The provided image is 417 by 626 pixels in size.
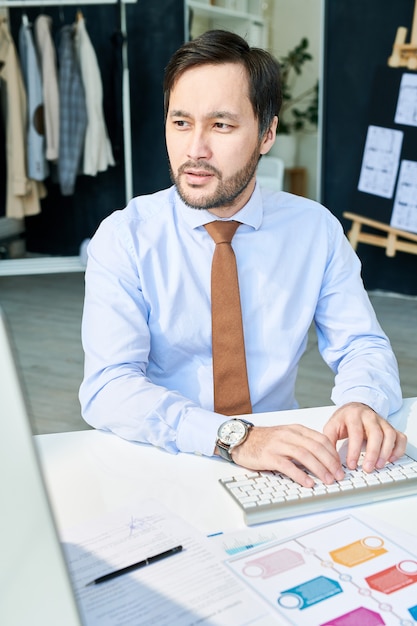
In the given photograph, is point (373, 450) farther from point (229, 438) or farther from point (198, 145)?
point (198, 145)

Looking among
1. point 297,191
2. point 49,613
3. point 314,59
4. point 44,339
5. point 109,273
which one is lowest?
point 44,339

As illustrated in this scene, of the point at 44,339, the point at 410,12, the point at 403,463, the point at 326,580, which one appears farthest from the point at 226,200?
the point at 410,12

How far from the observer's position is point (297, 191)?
686 centimetres

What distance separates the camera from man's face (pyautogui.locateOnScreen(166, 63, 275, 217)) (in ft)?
4.38

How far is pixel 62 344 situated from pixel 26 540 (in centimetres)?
367

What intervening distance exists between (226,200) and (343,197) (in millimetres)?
3769

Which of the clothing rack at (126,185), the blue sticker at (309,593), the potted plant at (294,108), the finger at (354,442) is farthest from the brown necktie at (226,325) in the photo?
the potted plant at (294,108)

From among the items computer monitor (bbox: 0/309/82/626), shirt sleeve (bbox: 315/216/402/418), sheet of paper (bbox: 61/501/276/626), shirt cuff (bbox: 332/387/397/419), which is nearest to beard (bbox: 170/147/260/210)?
shirt sleeve (bbox: 315/216/402/418)

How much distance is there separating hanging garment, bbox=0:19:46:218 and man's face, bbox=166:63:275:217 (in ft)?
12.0

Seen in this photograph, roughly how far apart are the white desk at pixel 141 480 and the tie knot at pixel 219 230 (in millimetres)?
389

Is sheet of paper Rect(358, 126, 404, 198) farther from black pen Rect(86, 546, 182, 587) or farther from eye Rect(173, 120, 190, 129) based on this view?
black pen Rect(86, 546, 182, 587)

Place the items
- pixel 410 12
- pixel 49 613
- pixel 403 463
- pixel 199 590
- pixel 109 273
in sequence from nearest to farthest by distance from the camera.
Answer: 1. pixel 49 613
2. pixel 199 590
3. pixel 403 463
4. pixel 109 273
5. pixel 410 12

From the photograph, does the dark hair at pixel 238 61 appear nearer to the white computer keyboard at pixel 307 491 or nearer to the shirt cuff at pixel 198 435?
the shirt cuff at pixel 198 435

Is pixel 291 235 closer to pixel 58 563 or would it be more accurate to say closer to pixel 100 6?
pixel 58 563
